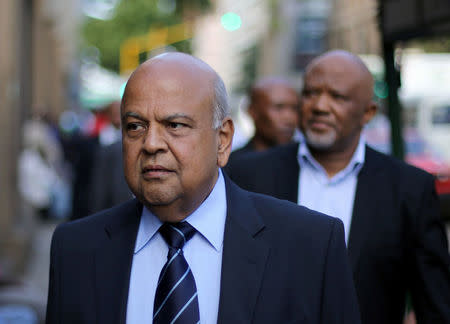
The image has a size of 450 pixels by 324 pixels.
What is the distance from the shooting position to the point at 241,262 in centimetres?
230

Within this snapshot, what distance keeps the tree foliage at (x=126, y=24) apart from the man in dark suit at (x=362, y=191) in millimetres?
40890

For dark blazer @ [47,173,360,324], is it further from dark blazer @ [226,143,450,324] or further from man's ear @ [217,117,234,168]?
dark blazer @ [226,143,450,324]

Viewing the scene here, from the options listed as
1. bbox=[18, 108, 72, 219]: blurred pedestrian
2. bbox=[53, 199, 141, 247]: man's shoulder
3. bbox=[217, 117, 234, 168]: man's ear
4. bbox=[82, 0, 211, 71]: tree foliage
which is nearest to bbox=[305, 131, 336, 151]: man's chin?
bbox=[217, 117, 234, 168]: man's ear

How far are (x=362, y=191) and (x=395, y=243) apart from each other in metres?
0.27

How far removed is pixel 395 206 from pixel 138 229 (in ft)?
Result: 4.50

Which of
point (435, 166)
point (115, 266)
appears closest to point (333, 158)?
point (115, 266)

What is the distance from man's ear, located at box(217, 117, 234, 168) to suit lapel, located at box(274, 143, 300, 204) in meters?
1.03

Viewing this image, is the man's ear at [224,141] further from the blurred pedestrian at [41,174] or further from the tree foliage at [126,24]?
the tree foliage at [126,24]

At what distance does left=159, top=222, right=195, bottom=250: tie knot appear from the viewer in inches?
92.0

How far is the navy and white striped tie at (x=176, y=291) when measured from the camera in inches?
86.7

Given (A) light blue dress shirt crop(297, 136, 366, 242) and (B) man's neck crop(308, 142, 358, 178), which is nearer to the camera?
(A) light blue dress shirt crop(297, 136, 366, 242)

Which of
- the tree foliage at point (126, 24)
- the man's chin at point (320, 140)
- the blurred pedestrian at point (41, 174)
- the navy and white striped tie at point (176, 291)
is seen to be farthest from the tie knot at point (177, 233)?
the tree foliage at point (126, 24)

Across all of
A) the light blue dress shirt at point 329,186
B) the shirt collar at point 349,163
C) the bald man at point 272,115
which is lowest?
the light blue dress shirt at point 329,186

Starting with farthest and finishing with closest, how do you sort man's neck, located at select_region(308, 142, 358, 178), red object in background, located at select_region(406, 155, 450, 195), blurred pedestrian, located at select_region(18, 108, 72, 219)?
1. red object in background, located at select_region(406, 155, 450, 195)
2. blurred pedestrian, located at select_region(18, 108, 72, 219)
3. man's neck, located at select_region(308, 142, 358, 178)
